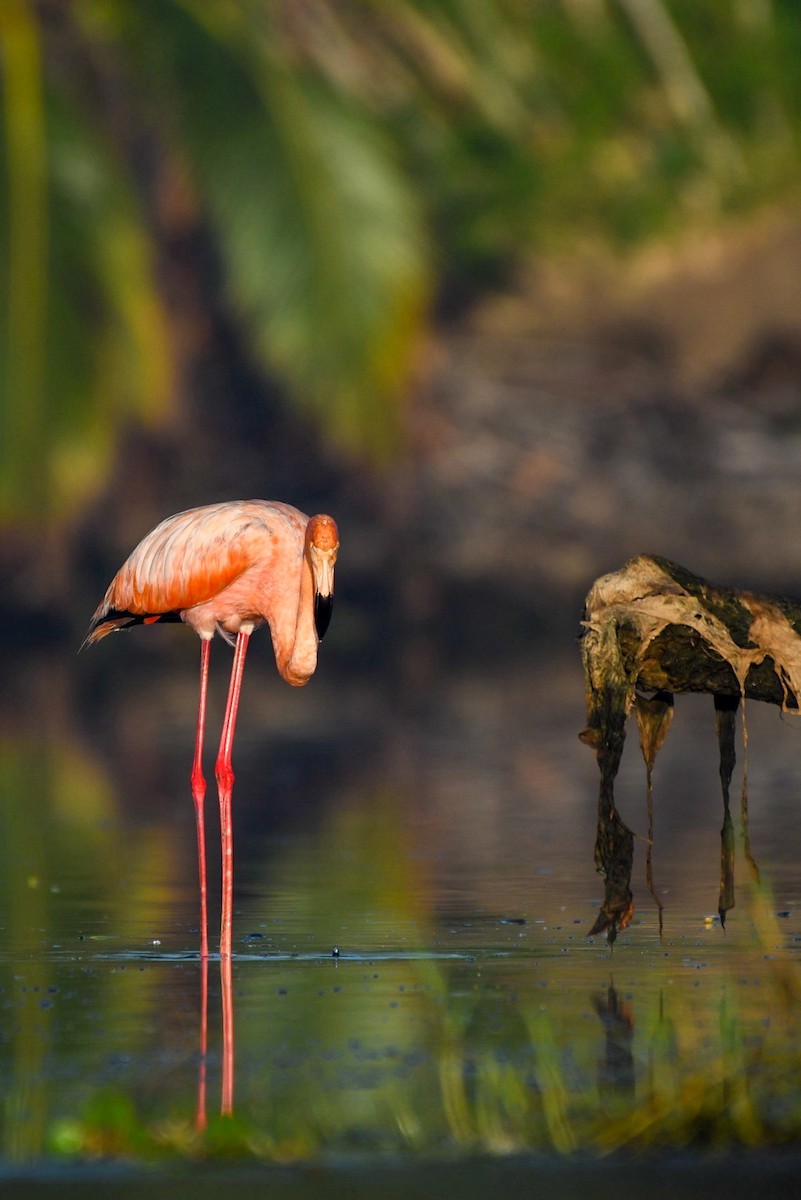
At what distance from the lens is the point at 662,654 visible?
6.17 meters

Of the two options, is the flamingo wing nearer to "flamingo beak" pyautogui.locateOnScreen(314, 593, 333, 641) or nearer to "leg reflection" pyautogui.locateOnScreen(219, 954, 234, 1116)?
"flamingo beak" pyautogui.locateOnScreen(314, 593, 333, 641)

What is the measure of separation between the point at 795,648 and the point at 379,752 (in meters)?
6.82

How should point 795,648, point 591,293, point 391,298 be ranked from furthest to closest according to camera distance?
point 591,293, point 391,298, point 795,648

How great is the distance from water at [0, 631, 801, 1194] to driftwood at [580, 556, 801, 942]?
0.37 m

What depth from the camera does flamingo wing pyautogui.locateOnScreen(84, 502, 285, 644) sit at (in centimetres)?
838

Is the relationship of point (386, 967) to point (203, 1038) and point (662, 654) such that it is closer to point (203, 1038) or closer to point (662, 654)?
point (203, 1038)

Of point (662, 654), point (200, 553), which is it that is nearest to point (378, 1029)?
point (662, 654)

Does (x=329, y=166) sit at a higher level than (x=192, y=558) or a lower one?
higher

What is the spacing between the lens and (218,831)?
376 inches

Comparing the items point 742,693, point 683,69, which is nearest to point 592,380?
point 683,69

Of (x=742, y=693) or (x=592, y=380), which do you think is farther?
(x=592, y=380)

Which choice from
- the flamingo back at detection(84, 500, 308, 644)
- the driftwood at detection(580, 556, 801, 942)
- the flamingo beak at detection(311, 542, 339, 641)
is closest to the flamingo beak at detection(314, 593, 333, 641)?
the flamingo beak at detection(311, 542, 339, 641)

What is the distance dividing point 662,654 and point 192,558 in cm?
276

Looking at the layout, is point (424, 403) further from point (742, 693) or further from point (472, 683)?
point (742, 693)
